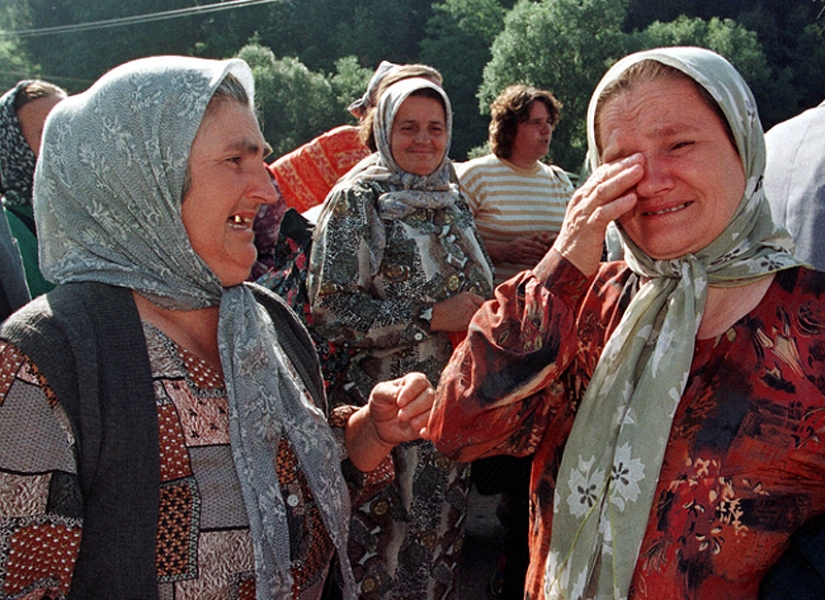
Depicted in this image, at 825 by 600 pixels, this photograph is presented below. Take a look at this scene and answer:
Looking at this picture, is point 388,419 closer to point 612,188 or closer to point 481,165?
point 612,188

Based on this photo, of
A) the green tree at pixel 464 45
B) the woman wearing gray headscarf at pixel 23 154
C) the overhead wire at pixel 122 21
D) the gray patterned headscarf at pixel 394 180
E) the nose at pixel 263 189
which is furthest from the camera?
the overhead wire at pixel 122 21

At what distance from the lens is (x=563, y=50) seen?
Answer: 952 inches

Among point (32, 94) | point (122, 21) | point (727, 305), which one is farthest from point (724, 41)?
point (122, 21)

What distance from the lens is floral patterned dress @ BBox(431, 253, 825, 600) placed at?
1431 mm

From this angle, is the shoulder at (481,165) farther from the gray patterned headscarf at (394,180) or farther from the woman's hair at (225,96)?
the woman's hair at (225,96)

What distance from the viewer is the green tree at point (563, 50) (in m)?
23.6

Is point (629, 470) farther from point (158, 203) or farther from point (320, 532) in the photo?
point (158, 203)

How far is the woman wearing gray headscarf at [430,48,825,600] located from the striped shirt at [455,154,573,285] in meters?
2.23

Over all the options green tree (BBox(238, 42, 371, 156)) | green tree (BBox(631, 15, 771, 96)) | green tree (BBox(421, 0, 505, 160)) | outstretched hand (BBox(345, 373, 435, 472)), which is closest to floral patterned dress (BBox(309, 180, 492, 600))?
outstretched hand (BBox(345, 373, 435, 472))

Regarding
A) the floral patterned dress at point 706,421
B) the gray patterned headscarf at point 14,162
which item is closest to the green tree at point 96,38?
the gray patterned headscarf at point 14,162

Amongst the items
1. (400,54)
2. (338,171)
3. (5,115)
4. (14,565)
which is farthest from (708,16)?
(14,565)

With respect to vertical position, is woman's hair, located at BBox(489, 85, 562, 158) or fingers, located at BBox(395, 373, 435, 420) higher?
woman's hair, located at BBox(489, 85, 562, 158)

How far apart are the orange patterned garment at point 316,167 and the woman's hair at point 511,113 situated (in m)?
1.13

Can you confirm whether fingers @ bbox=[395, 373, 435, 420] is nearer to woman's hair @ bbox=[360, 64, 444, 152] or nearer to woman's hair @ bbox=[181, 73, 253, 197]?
woman's hair @ bbox=[181, 73, 253, 197]
